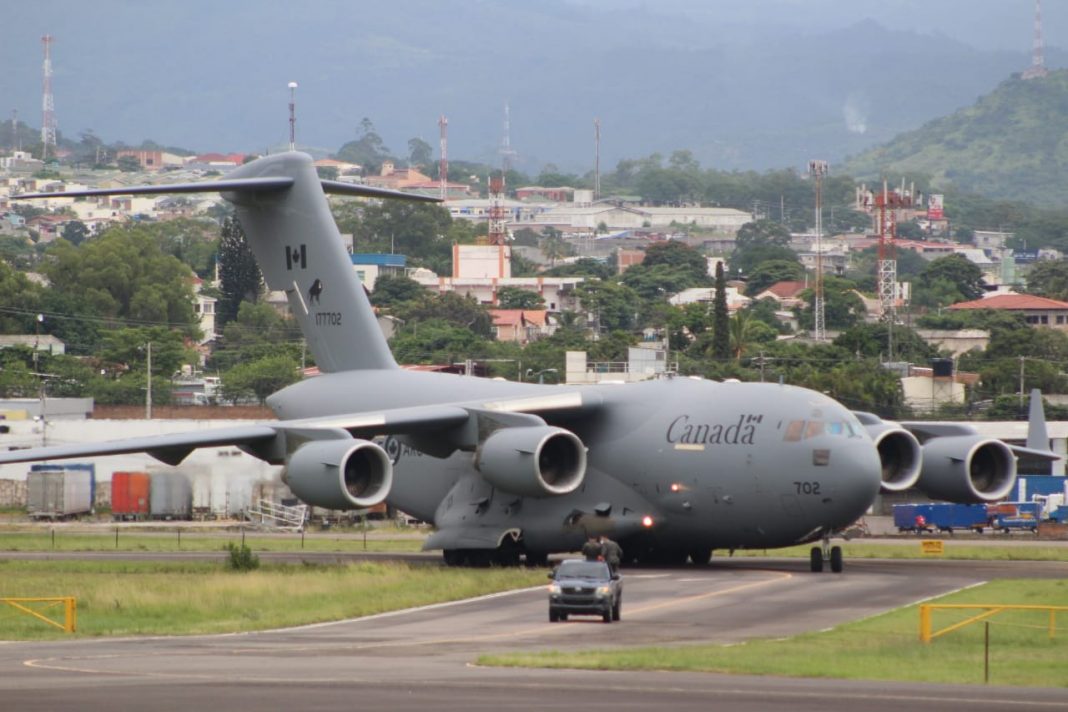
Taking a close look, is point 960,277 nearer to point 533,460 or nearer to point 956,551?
point 956,551

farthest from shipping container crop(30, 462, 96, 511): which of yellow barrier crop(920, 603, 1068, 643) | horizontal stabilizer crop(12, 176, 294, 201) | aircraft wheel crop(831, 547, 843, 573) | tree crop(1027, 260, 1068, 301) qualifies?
tree crop(1027, 260, 1068, 301)

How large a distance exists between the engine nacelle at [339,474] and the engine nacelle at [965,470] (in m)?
11.5

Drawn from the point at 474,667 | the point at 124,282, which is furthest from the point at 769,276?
the point at 474,667

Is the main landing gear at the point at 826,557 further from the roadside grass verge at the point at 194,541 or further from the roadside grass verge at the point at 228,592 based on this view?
the roadside grass verge at the point at 194,541

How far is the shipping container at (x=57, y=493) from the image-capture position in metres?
69.3

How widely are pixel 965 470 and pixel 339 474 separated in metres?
13.0

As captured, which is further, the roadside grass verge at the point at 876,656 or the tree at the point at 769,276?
the tree at the point at 769,276

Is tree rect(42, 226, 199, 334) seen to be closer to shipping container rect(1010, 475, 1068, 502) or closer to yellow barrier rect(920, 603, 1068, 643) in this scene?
shipping container rect(1010, 475, 1068, 502)

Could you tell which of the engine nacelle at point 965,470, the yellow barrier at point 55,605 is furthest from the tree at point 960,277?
the yellow barrier at point 55,605

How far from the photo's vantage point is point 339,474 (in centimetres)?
3784

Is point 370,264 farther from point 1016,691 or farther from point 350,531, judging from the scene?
point 1016,691

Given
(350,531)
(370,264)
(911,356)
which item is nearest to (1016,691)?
(350,531)

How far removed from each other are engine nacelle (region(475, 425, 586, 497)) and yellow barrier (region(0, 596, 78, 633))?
911cm

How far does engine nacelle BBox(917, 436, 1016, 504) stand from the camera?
138ft
